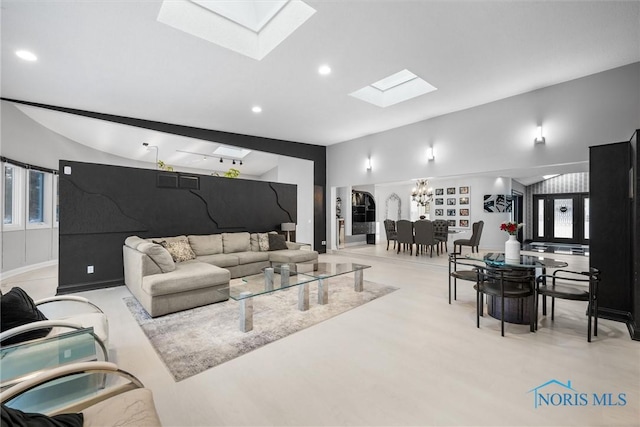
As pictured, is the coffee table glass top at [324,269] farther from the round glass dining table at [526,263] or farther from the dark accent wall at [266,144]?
the dark accent wall at [266,144]

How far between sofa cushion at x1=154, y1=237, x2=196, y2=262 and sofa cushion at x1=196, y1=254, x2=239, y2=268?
7.7 inches

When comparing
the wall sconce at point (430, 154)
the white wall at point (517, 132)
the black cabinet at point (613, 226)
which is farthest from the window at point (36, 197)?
the black cabinet at point (613, 226)

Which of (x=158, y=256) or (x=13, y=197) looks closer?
(x=158, y=256)

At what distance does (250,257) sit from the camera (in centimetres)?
519

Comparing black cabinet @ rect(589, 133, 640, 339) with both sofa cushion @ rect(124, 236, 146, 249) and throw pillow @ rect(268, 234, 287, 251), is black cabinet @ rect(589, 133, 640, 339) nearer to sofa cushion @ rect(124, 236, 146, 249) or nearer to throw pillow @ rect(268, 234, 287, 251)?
throw pillow @ rect(268, 234, 287, 251)

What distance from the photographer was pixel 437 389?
1964 millimetres

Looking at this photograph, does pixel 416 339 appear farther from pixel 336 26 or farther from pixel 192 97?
pixel 192 97

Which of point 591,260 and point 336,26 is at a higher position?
point 336,26

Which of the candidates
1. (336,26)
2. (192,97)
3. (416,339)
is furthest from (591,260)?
(192,97)

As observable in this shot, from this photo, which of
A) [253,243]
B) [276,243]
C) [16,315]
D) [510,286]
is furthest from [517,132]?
[16,315]

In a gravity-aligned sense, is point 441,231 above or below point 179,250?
above

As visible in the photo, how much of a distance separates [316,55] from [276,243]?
370 cm

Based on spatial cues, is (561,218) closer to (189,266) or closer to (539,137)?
(539,137)

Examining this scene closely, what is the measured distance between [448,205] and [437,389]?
370 inches
